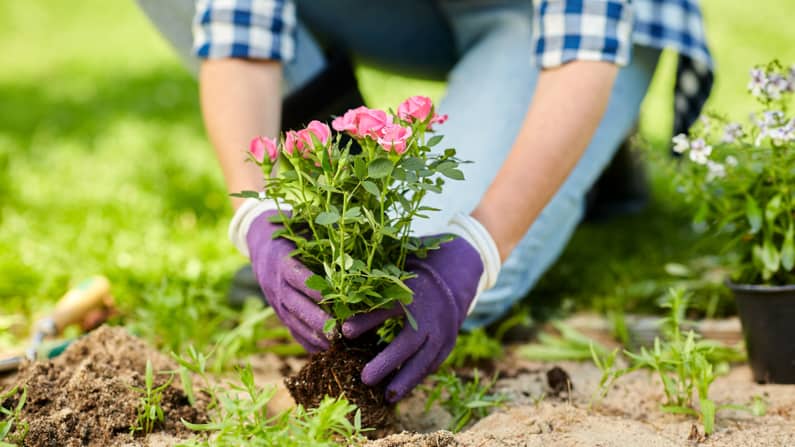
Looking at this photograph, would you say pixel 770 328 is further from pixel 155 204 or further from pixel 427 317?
pixel 155 204

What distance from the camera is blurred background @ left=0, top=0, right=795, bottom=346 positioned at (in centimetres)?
238

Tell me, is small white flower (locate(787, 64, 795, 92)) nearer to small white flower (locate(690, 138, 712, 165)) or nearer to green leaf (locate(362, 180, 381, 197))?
small white flower (locate(690, 138, 712, 165))

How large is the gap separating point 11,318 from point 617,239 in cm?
206

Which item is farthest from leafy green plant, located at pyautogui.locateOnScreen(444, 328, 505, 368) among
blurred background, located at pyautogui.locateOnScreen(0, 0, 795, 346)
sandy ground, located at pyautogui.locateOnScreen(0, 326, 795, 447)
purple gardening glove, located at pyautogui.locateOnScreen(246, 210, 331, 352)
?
purple gardening glove, located at pyautogui.locateOnScreen(246, 210, 331, 352)

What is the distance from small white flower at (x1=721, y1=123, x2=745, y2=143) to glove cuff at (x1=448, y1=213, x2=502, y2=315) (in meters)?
0.58

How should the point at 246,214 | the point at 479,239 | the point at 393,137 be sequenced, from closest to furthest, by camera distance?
the point at 393,137 < the point at 479,239 < the point at 246,214

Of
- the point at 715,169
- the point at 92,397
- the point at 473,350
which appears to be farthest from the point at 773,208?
the point at 92,397

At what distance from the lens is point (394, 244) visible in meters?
1.42

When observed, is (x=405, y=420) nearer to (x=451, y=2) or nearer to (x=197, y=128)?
(x=451, y=2)

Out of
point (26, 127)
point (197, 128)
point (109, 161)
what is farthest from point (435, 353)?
point (26, 127)

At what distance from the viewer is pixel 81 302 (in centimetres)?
210

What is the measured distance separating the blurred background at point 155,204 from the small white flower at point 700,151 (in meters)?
0.27

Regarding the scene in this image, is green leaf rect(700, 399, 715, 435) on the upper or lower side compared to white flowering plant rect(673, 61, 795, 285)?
lower

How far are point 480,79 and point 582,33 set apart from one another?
1.56ft
